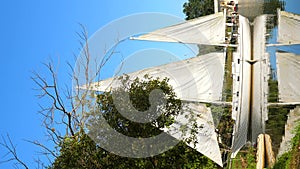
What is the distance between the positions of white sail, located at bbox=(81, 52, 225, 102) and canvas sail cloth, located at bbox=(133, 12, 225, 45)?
258 millimetres

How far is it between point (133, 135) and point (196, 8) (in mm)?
3492

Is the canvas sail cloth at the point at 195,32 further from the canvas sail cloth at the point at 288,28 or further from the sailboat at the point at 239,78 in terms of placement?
the canvas sail cloth at the point at 288,28

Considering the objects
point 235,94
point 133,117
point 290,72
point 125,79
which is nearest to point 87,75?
point 125,79

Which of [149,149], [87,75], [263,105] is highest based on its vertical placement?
[87,75]

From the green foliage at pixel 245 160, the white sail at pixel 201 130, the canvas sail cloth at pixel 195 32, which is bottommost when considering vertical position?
the green foliage at pixel 245 160

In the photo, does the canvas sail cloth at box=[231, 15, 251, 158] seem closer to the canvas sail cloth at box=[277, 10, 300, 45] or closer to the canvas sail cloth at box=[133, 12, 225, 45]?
the canvas sail cloth at box=[277, 10, 300, 45]

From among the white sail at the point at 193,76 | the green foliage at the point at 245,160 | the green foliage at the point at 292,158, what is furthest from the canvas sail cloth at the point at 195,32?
the green foliage at the point at 292,158

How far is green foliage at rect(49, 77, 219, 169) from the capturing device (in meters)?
6.06

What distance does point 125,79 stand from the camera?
21.2 ft

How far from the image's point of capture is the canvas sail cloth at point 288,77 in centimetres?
610

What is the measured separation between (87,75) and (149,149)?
180 cm

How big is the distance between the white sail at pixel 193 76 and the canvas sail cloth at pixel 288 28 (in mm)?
744

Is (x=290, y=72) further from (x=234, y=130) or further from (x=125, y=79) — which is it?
(x=125, y=79)

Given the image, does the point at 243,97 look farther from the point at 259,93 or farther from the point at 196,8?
the point at 196,8
